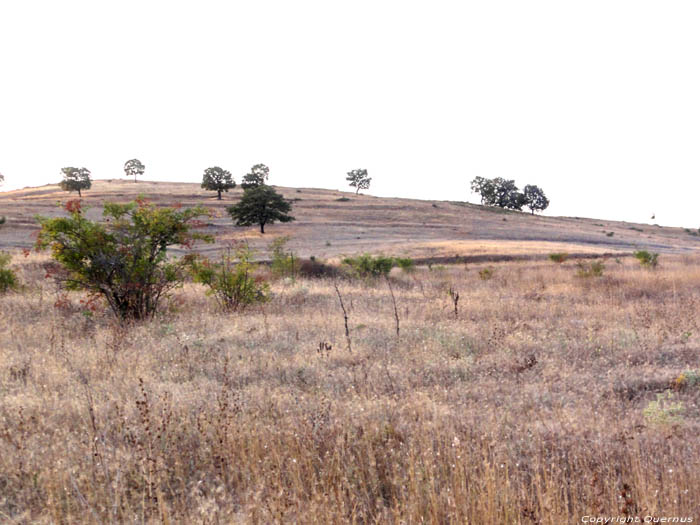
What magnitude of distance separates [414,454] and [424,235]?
163 ft

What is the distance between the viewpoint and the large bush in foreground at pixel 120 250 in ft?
33.9

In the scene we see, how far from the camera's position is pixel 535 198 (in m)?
103

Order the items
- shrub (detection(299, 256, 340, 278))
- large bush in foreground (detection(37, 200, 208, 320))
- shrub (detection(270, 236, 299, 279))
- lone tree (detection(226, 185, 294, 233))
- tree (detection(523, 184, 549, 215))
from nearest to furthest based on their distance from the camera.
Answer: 1. large bush in foreground (detection(37, 200, 208, 320))
2. shrub (detection(270, 236, 299, 279))
3. shrub (detection(299, 256, 340, 278))
4. lone tree (detection(226, 185, 294, 233))
5. tree (detection(523, 184, 549, 215))

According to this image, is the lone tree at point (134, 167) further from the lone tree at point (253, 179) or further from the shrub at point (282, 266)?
the shrub at point (282, 266)

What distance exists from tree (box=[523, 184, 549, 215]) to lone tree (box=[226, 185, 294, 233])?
69206 millimetres

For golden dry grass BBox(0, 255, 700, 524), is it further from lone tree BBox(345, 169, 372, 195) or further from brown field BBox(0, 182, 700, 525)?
lone tree BBox(345, 169, 372, 195)

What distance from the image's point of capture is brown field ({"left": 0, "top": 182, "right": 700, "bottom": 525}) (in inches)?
126

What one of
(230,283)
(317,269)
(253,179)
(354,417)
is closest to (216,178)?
(253,179)

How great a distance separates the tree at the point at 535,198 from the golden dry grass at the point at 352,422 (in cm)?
10022

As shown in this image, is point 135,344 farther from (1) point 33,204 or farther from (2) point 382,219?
(1) point 33,204

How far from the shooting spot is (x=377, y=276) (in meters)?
20.4

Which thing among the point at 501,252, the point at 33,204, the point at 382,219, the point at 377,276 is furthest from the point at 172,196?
the point at 377,276

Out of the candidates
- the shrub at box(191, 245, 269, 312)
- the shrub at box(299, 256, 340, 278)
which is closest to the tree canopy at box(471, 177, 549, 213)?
the shrub at box(299, 256, 340, 278)

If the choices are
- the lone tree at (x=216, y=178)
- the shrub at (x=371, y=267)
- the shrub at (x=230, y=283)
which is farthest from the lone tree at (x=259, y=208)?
the shrub at (x=230, y=283)
